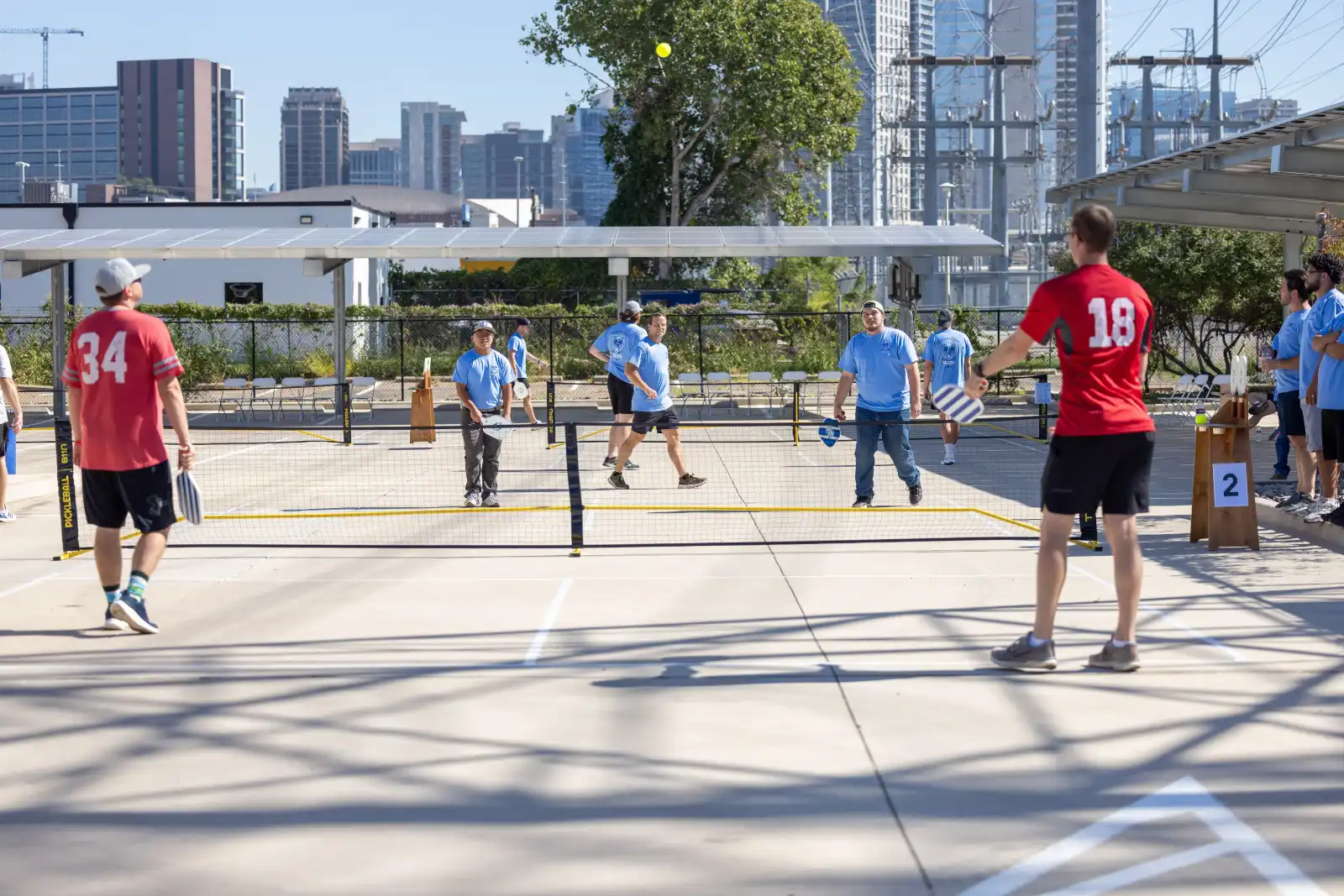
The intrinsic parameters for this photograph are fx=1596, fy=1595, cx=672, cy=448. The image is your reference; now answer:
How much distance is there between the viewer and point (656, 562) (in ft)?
35.9

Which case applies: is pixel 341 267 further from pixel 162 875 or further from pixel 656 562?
pixel 162 875

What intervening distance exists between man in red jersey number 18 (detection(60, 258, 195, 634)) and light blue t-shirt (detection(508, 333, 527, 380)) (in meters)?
13.1

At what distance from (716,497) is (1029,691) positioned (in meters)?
8.60

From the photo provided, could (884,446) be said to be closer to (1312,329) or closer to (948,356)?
(1312,329)

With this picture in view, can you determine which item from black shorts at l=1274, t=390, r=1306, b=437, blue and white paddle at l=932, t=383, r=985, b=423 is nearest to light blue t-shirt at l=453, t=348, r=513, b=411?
blue and white paddle at l=932, t=383, r=985, b=423

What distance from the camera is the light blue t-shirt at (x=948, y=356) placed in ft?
57.2

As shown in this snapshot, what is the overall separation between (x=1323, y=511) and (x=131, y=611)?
844 centimetres

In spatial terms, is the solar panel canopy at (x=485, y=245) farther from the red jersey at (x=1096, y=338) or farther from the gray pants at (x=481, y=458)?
the red jersey at (x=1096, y=338)

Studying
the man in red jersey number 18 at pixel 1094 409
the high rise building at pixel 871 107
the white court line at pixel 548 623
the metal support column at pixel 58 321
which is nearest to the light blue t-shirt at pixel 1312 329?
the man in red jersey number 18 at pixel 1094 409

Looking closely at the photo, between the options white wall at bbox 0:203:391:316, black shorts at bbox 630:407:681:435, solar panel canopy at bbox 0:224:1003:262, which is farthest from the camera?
white wall at bbox 0:203:391:316

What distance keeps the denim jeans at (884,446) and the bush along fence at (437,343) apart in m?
20.9

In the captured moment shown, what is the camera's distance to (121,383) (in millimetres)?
8125

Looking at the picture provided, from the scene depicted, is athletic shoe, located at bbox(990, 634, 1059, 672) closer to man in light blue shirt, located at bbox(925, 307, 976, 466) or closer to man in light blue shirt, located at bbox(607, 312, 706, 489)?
man in light blue shirt, located at bbox(607, 312, 706, 489)

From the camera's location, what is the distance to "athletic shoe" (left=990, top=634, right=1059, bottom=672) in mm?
7285
